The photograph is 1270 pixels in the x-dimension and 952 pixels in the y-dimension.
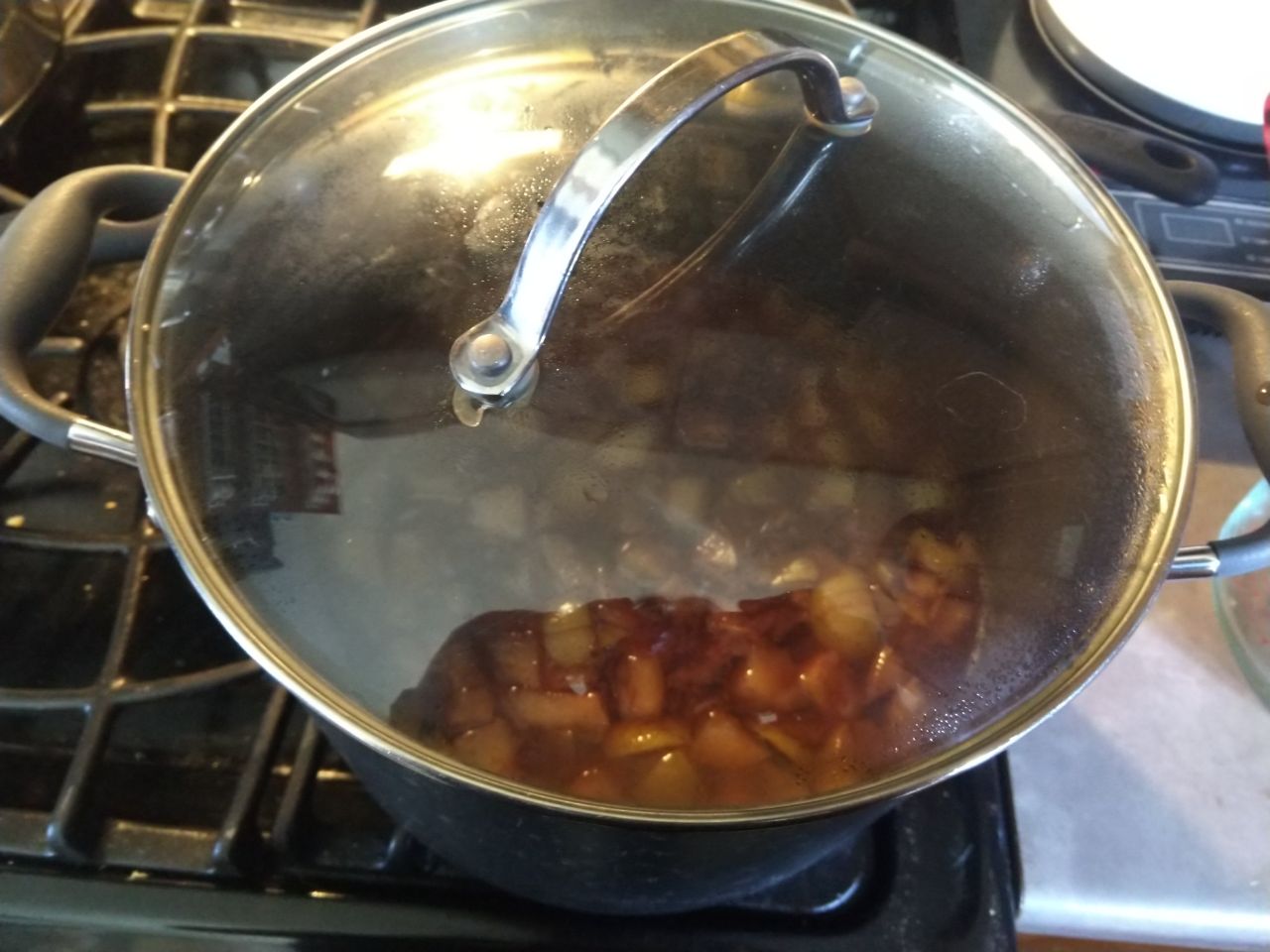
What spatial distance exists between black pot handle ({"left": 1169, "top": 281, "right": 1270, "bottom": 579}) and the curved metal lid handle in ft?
0.88

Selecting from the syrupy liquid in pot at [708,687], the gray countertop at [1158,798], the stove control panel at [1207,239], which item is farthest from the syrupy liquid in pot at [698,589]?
the stove control panel at [1207,239]

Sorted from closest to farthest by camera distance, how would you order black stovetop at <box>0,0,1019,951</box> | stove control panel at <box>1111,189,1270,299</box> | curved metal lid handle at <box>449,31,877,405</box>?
1. curved metal lid handle at <box>449,31,877,405</box>
2. black stovetop at <box>0,0,1019,951</box>
3. stove control panel at <box>1111,189,1270,299</box>

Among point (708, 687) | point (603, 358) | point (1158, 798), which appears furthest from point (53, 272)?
point (1158, 798)

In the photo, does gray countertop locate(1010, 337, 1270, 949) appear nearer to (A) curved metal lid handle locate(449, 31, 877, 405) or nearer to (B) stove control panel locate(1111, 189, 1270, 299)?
(B) stove control panel locate(1111, 189, 1270, 299)

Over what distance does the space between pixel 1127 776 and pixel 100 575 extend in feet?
2.40

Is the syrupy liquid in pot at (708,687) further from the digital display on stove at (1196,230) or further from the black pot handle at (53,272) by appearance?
the digital display on stove at (1196,230)

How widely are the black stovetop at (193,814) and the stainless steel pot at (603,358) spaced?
61 mm

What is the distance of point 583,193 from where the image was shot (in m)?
0.45

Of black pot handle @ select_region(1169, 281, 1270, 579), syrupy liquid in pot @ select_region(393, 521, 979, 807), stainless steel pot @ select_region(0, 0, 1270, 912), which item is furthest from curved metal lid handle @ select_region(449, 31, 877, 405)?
black pot handle @ select_region(1169, 281, 1270, 579)

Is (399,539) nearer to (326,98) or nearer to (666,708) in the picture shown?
(666,708)

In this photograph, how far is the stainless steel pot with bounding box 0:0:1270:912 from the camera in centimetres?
47

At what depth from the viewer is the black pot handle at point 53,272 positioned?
19.7 inches

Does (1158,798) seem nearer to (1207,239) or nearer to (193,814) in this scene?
(1207,239)

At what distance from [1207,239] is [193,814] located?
0.84 m
